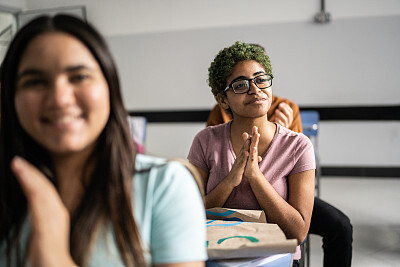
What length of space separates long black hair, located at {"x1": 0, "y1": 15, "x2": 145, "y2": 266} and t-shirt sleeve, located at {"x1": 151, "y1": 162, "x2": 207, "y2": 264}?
0.05 meters

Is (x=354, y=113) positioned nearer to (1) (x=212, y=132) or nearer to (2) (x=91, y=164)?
(1) (x=212, y=132)

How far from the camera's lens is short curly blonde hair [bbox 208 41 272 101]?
5.01 feet

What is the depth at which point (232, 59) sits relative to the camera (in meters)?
1.54

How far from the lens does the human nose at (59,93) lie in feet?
2.22

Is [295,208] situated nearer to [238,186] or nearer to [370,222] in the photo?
[238,186]

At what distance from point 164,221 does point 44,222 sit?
0.72 feet

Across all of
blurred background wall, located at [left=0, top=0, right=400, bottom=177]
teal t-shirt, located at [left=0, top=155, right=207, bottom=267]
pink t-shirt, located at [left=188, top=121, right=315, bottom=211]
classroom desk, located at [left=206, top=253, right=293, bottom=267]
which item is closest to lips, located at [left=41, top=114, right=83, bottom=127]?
teal t-shirt, located at [left=0, top=155, right=207, bottom=267]

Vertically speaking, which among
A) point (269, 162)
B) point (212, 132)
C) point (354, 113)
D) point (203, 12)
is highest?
point (203, 12)

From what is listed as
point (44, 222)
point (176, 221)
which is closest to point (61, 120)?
point (44, 222)

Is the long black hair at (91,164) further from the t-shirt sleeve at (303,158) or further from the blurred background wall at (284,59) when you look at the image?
the blurred background wall at (284,59)

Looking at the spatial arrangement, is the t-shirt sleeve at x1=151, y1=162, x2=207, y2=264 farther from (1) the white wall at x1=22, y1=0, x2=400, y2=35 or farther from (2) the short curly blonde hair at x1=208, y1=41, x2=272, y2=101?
(1) the white wall at x1=22, y1=0, x2=400, y2=35

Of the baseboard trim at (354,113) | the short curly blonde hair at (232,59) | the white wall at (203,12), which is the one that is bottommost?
the baseboard trim at (354,113)

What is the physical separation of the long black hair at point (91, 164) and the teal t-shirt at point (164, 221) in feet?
0.07

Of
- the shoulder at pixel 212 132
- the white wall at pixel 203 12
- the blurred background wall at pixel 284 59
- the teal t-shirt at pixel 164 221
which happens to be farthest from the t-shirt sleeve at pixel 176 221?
the white wall at pixel 203 12
